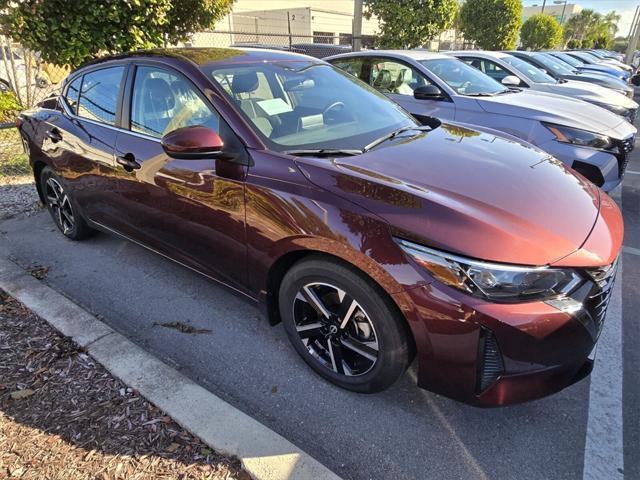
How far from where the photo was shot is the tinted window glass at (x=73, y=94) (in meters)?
3.70

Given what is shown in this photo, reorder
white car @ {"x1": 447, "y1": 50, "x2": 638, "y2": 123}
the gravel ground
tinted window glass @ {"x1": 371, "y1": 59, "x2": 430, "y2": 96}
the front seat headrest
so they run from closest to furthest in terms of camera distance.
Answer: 1. the front seat headrest
2. the gravel ground
3. tinted window glass @ {"x1": 371, "y1": 59, "x2": 430, "y2": 96}
4. white car @ {"x1": 447, "y1": 50, "x2": 638, "y2": 123}

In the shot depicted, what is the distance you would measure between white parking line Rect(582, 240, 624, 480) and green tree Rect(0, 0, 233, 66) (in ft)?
17.3

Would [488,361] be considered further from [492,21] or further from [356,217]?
[492,21]

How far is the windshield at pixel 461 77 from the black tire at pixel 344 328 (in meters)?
3.93

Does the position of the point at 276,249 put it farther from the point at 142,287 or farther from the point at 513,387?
the point at 142,287

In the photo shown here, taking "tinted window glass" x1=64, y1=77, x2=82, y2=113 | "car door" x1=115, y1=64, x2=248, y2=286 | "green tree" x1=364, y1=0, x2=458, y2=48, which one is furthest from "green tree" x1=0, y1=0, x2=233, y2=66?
"green tree" x1=364, y1=0, x2=458, y2=48

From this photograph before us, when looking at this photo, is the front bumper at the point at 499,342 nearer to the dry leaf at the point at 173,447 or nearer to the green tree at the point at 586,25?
the dry leaf at the point at 173,447

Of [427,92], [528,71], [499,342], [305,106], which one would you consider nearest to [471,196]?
[499,342]

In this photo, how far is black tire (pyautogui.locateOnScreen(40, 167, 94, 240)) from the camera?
153 inches

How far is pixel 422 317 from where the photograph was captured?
1.86 metres

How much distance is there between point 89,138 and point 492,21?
65.9 feet

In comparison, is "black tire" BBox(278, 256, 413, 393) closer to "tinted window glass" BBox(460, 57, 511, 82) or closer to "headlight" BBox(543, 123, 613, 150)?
"headlight" BBox(543, 123, 613, 150)

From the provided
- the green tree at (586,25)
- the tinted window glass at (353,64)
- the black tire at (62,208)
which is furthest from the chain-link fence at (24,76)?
the green tree at (586,25)

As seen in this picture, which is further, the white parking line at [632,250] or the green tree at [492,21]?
the green tree at [492,21]
